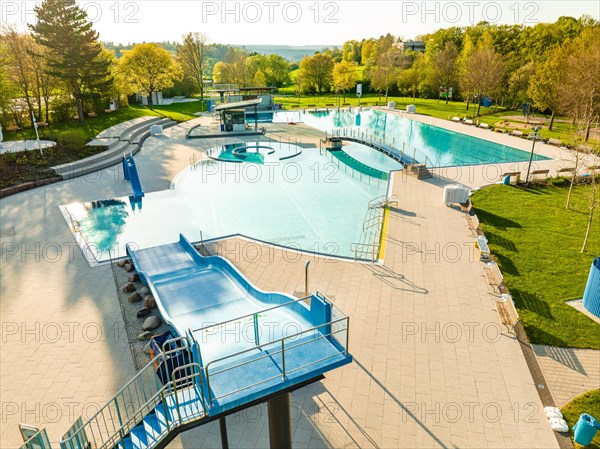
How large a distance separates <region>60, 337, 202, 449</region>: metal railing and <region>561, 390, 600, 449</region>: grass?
6921 millimetres

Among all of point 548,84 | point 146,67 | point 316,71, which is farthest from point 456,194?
point 316,71

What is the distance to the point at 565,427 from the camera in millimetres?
7160

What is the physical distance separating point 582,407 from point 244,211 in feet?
46.5

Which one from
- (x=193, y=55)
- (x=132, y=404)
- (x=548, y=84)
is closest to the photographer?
(x=132, y=404)

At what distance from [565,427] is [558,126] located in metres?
36.9

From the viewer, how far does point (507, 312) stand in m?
10.2

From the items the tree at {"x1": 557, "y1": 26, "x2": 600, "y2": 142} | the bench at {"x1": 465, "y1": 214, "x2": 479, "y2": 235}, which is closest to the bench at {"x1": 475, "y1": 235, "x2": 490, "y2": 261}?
the bench at {"x1": 465, "y1": 214, "x2": 479, "y2": 235}

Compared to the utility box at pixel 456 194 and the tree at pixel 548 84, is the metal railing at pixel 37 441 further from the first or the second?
the tree at pixel 548 84

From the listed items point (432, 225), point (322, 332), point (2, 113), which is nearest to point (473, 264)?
point (432, 225)

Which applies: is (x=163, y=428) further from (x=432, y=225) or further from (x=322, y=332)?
(x=432, y=225)

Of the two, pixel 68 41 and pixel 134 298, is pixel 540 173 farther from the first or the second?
pixel 68 41

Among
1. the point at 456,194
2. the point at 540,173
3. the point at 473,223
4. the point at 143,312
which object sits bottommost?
the point at 143,312

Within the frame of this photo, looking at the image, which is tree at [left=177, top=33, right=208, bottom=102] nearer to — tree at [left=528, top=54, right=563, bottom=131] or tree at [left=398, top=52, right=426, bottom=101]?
tree at [left=398, top=52, right=426, bottom=101]

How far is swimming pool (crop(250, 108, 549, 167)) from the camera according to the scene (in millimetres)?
27203
